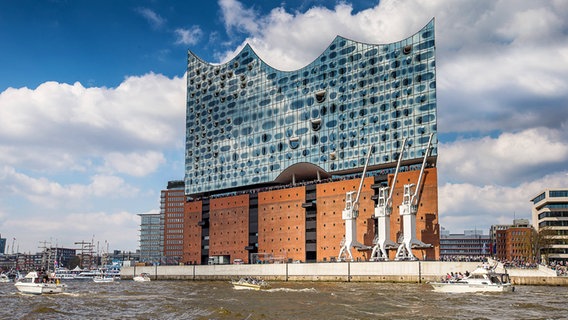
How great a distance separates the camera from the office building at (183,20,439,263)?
342 feet

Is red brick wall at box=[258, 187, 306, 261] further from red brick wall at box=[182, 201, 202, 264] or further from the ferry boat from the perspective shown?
the ferry boat

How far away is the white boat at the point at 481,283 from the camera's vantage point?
66125 mm

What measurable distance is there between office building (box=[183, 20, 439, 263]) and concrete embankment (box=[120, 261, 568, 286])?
16.3ft

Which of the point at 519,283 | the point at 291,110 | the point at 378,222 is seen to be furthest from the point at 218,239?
the point at 519,283

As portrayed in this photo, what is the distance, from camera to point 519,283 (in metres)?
86.4

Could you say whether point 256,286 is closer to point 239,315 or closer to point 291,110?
point 239,315

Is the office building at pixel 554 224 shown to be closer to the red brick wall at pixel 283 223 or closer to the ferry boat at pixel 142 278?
the red brick wall at pixel 283 223

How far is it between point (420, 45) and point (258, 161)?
42.8 metres

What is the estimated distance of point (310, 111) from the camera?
120 m

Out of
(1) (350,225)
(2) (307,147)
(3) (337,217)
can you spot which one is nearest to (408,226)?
(1) (350,225)

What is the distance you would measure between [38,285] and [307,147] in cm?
6113

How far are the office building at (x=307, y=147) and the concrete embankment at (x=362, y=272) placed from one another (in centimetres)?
498

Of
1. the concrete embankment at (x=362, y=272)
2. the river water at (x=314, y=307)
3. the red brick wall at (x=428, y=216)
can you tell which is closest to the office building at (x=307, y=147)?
the red brick wall at (x=428, y=216)

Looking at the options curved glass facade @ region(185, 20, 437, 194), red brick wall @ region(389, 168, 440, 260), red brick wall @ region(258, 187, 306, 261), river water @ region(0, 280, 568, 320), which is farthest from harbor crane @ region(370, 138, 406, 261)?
river water @ region(0, 280, 568, 320)
